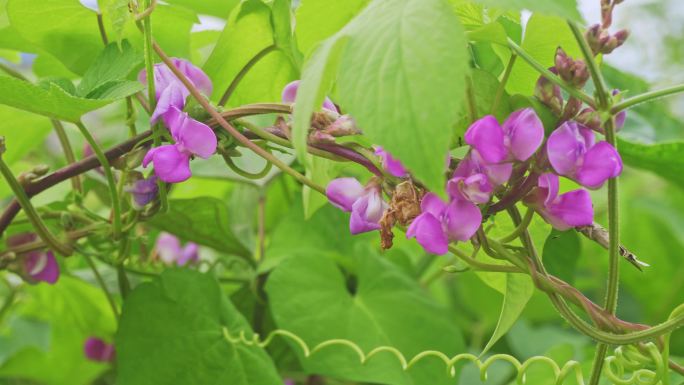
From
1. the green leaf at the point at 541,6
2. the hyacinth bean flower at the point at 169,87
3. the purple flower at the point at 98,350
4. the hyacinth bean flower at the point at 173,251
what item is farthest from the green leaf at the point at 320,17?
the purple flower at the point at 98,350

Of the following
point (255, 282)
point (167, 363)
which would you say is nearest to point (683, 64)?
point (255, 282)

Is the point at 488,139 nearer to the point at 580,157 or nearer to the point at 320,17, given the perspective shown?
the point at 580,157

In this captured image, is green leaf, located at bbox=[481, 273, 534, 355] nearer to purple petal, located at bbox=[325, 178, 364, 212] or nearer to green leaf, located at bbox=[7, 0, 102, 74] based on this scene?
purple petal, located at bbox=[325, 178, 364, 212]

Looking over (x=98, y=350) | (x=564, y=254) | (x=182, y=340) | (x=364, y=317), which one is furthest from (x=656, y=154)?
(x=98, y=350)

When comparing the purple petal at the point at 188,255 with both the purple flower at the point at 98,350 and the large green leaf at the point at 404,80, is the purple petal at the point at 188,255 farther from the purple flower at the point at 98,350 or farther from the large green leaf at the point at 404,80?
the large green leaf at the point at 404,80

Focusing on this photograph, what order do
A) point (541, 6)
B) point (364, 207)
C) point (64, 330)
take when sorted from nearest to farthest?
point (541, 6), point (364, 207), point (64, 330)
